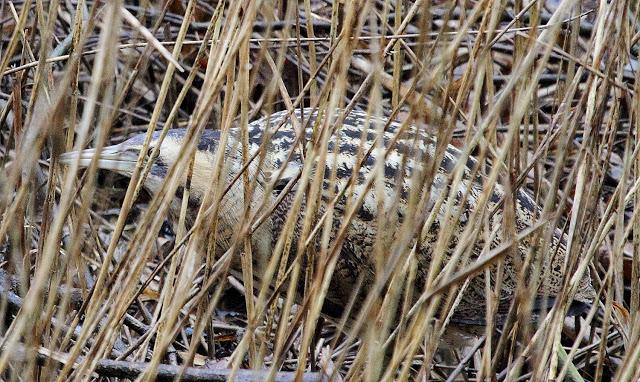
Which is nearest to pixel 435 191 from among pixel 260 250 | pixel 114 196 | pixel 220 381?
pixel 260 250

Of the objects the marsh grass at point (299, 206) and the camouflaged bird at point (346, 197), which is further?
the camouflaged bird at point (346, 197)

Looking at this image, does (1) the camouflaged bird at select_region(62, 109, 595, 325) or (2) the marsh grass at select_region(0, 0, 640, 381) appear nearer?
(2) the marsh grass at select_region(0, 0, 640, 381)

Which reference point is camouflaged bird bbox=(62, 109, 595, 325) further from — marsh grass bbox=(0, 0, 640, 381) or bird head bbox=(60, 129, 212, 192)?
marsh grass bbox=(0, 0, 640, 381)

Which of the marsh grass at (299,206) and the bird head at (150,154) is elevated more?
the marsh grass at (299,206)

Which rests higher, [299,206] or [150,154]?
[299,206]

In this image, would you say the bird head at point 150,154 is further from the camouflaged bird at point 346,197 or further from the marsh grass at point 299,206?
the marsh grass at point 299,206

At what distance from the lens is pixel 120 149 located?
2.41 metres

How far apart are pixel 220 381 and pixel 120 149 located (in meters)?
0.92

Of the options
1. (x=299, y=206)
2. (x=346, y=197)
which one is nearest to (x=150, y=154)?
(x=346, y=197)

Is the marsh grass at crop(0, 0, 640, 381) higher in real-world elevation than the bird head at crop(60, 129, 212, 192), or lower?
higher

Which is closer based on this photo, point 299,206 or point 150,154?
point 299,206

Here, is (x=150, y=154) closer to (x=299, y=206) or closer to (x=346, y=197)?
(x=346, y=197)

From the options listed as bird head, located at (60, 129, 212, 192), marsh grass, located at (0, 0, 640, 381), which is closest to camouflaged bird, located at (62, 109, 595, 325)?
bird head, located at (60, 129, 212, 192)

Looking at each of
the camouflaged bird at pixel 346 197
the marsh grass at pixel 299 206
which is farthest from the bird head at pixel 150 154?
the marsh grass at pixel 299 206
